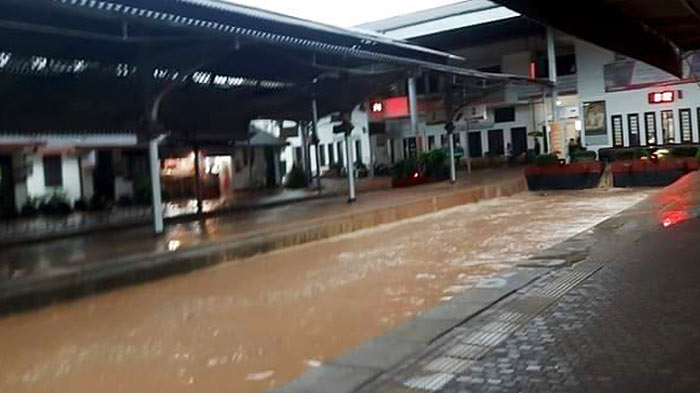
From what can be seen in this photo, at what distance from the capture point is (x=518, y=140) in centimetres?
3441

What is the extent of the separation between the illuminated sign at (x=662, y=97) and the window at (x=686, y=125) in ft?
2.56

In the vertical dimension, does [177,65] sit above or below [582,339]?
above

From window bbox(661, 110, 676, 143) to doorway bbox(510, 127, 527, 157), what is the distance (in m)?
6.96

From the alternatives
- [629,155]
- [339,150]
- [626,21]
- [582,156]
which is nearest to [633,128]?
[582,156]

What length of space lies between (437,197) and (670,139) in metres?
16.0

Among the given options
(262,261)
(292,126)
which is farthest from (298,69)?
(292,126)

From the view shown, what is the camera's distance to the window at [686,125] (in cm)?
2772

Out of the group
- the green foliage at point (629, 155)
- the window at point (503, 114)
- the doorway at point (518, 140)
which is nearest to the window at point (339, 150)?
the window at point (503, 114)

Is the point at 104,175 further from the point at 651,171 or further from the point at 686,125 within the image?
the point at 686,125

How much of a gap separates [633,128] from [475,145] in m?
8.56

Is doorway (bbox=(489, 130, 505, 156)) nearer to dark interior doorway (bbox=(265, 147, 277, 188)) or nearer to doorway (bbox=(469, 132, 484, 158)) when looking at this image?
doorway (bbox=(469, 132, 484, 158))

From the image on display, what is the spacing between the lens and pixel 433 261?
9188 mm

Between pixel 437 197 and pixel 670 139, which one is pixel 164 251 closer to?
pixel 437 197

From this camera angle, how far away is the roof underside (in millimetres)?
8477
